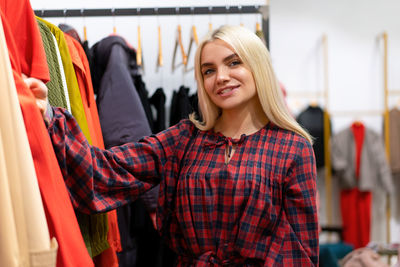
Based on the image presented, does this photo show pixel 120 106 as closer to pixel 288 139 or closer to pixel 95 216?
pixel 95 216

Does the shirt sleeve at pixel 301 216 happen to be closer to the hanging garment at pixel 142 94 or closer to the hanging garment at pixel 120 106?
the hanging garment at pixel 120 106

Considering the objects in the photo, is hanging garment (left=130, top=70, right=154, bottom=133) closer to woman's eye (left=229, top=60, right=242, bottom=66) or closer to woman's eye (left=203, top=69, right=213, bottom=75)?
woman's eye (left=203, top=69, right=213, bottom=75)

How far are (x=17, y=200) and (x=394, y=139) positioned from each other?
383 cm

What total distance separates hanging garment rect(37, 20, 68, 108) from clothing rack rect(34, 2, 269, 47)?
0.51 meters

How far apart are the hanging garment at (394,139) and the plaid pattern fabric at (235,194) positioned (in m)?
3.00

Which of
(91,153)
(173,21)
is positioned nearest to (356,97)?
(173,21)

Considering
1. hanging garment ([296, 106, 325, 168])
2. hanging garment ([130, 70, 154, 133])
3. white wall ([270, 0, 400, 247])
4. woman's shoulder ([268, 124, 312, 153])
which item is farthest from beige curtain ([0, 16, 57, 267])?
white wall ([270, 0, 400, 247])

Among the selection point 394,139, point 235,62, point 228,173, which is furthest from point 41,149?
point 394,139

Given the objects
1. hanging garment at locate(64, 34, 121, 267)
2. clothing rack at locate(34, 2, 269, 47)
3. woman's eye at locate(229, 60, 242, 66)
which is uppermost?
clothing rack at locate(34, 2, 269, 47)

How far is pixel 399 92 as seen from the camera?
4148mm

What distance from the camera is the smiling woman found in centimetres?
124

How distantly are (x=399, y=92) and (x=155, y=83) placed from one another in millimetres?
3094

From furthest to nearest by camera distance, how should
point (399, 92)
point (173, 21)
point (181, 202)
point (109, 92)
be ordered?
point (399, 92) → point (173, 21) → point (109, 92) → point (181, 202)

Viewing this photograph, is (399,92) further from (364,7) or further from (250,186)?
(250,186)
